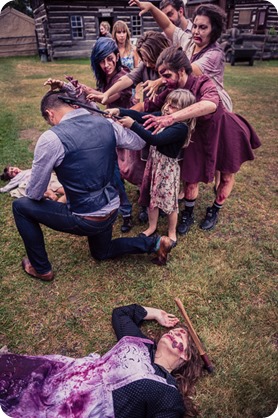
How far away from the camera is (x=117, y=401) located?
1.80 meters

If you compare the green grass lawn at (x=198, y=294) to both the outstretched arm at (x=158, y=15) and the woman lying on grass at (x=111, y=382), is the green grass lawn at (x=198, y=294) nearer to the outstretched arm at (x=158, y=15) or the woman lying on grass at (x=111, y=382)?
the woman lying on grass at (x=111, y=382)

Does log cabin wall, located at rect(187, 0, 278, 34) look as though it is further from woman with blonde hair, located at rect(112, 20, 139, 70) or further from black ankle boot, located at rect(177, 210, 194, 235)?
black ankle boot, located at rect(177, 210, 194, 235)

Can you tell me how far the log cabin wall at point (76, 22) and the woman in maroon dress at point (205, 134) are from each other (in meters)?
19.2

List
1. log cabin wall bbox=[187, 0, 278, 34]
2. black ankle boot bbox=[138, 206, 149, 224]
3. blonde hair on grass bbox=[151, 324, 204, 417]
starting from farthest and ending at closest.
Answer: log cabin wall bbox=[187, 0, 278, 34] → black ankle boot bbox=[138, 206, 149, 224] → blonde hair on grass bbox=[151, 324, 204, 417]

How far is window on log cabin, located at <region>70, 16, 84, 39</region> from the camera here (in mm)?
18812

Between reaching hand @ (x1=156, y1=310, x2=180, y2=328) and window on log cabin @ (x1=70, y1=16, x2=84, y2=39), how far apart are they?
20.7m

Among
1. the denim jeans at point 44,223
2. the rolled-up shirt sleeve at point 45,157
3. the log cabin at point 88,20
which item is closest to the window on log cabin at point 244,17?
the log cabin at point 88,20

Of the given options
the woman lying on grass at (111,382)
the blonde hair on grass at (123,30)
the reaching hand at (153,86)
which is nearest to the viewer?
the woman lying on grass at (111,382)

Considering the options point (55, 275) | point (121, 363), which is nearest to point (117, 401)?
point (121, 363)

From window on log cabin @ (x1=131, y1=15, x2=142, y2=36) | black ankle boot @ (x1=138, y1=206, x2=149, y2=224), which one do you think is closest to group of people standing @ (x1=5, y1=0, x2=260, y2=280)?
black ankle boot @ (x1=138, y1=206, x2=149, y2=224)

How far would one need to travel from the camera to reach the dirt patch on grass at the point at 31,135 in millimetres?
6359

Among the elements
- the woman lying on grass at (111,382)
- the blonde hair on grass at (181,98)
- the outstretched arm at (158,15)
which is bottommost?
the woman lying on grass at (111,382)

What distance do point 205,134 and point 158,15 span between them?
1.26 meters

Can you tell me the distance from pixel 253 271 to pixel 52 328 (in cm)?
197
